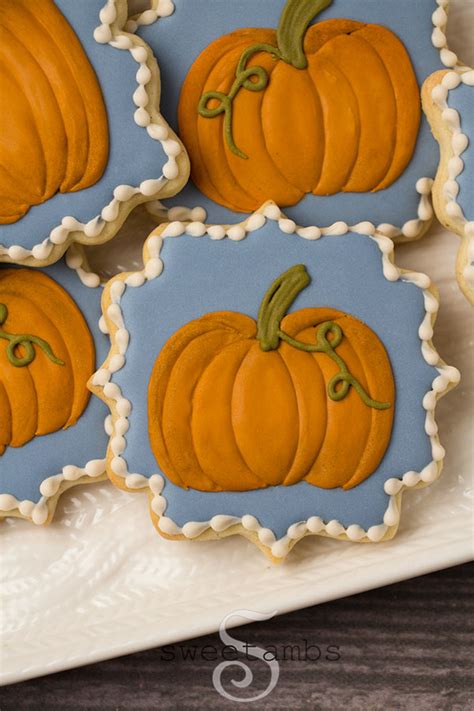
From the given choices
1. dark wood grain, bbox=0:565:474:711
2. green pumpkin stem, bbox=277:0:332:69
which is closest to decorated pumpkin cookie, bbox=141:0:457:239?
green pumpkin stem, bbox=277:0:332:69

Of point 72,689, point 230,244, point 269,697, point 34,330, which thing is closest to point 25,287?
point 34,330

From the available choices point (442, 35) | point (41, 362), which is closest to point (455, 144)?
point (442, 35)

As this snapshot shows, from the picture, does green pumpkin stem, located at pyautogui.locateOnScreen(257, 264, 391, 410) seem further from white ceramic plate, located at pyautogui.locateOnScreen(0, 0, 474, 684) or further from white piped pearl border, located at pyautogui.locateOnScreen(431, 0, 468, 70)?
white piped pearl border, located at pyautogui.locateOnScreen(431, 0, 468, 70)

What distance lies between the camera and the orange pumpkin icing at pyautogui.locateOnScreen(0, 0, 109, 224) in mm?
1318

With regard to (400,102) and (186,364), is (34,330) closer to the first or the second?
(186,364)

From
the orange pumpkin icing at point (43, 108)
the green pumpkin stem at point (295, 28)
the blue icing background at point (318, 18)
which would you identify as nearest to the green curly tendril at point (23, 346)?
the orange pumpkin icing at point (43, 108)

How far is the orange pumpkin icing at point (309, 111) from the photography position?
4.66 ft

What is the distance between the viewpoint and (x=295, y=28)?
1.43 m

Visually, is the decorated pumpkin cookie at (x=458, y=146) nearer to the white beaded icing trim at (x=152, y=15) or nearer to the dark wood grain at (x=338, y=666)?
the white beaded icing trim at (x=152, y=15)

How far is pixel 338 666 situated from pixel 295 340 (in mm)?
746

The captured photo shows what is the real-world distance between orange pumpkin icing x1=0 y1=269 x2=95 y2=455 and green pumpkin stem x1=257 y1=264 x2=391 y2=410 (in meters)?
0.33

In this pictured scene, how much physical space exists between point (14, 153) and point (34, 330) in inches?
11.8

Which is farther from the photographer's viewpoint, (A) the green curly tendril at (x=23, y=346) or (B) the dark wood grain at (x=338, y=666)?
(B) the dark wood grain at (x=338, y=666)

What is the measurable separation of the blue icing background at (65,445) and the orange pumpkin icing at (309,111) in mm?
305
